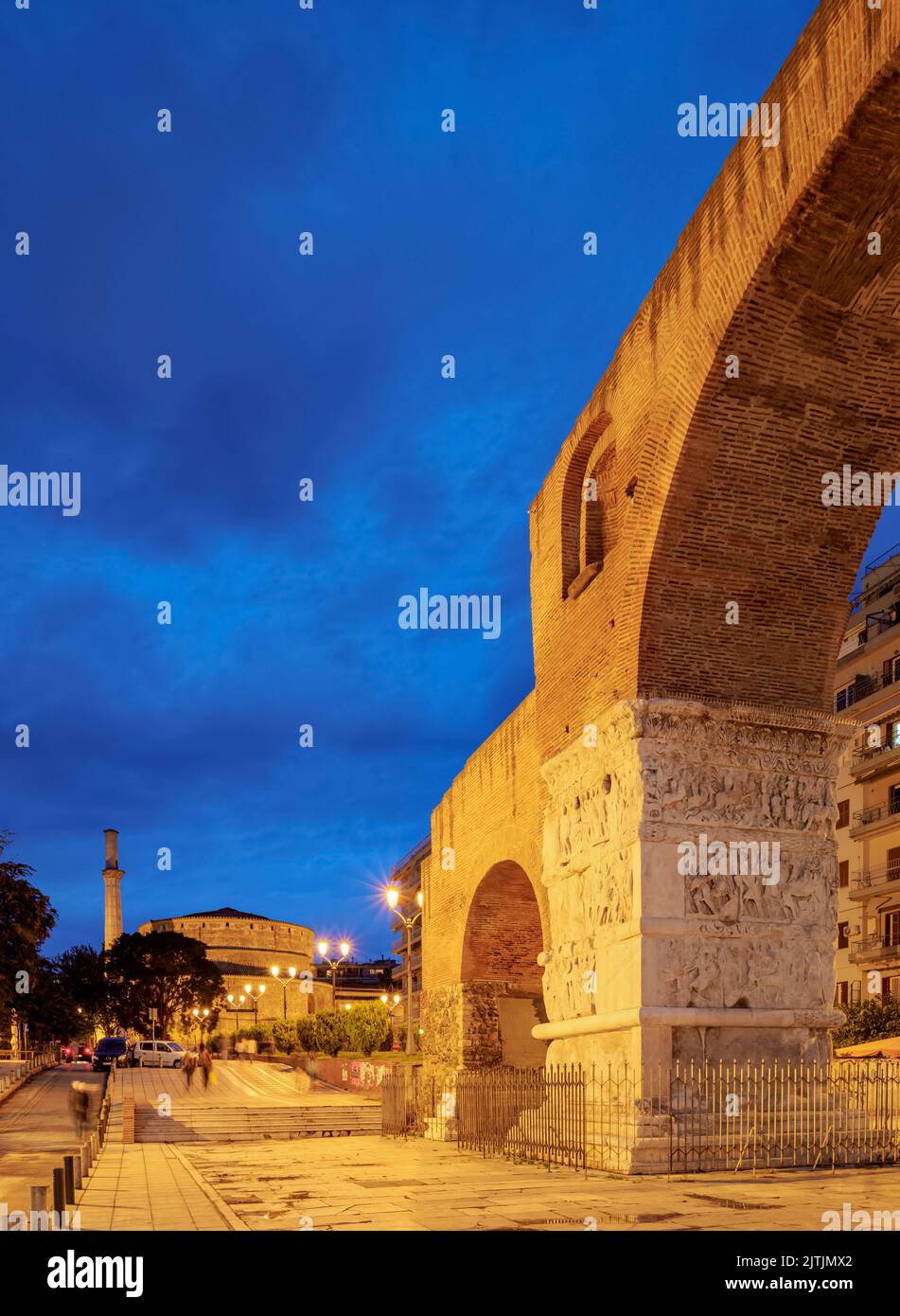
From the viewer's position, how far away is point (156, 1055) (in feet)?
132

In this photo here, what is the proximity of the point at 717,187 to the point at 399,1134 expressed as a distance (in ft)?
51.1

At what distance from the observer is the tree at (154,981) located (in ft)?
199

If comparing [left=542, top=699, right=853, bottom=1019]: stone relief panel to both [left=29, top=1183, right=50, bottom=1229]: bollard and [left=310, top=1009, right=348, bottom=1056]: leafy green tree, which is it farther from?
[left=310, top=1009, right=348, bottom=1056]: leafy green tree

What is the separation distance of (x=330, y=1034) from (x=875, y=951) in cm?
1880

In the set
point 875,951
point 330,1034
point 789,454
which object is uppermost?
point 789,454

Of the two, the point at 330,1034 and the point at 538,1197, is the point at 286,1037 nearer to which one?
the point at 330,1034

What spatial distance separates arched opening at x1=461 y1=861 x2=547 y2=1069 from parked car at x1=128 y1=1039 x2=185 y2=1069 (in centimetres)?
2273

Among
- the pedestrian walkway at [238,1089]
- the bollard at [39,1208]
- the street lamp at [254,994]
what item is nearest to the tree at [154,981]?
the street lamp at [254,994]

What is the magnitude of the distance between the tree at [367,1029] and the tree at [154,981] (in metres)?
22.8

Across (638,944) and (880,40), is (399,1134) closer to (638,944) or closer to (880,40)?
(638,944)

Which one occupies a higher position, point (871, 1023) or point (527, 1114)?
point (527, 1114)

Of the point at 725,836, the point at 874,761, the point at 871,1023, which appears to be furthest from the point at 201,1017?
the point at 725,836

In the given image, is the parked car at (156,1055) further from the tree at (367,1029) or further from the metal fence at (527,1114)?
the metal fence at (527,1114)

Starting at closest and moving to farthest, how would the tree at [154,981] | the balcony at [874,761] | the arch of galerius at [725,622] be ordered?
the arch of galerius at [725,622]
the balcony at [874,761]
the tree at [154,981]
